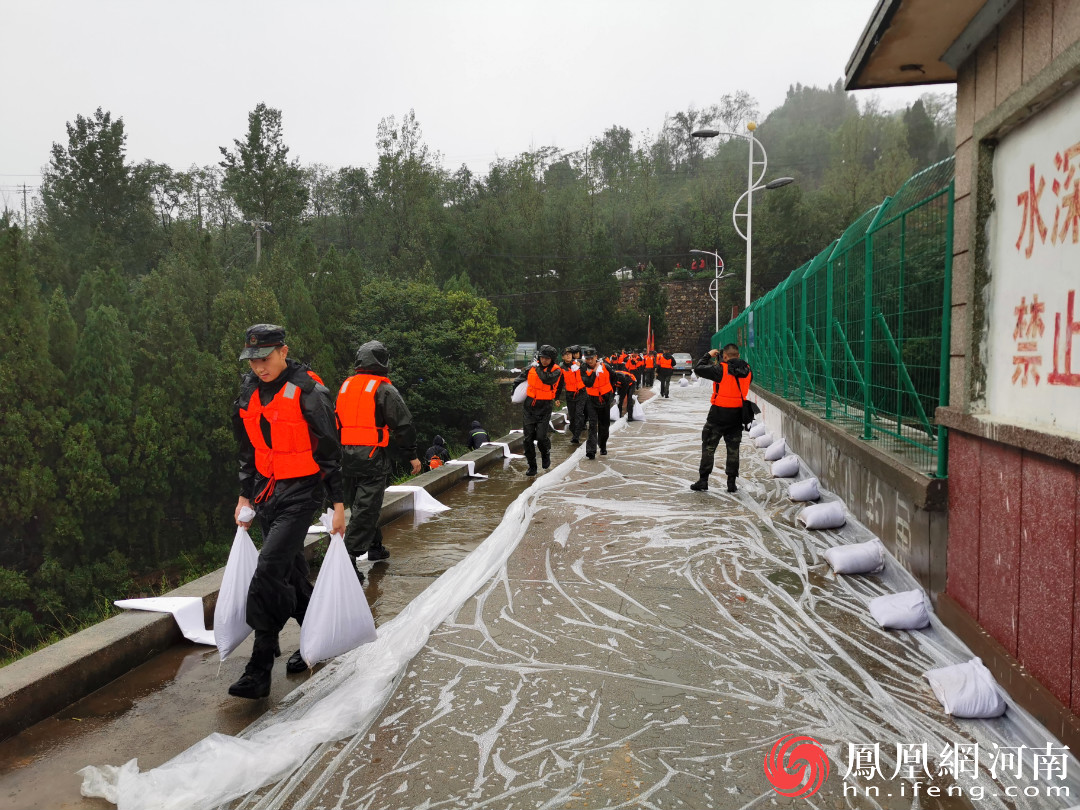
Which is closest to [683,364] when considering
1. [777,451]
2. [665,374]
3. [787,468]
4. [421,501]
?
[665,374]

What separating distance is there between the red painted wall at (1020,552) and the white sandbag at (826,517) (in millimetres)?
2549

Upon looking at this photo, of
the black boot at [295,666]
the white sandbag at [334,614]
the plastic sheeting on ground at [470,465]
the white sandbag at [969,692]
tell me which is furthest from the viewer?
the plastic sheeting on ground at [470,465]

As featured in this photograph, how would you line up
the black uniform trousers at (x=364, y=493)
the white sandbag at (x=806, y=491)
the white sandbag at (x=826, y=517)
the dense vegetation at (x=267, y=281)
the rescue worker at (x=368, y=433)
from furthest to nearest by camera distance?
the dense vegetation at (x=267, y=281), the white sandbag at (x=806, y=491), the white sandbag at (x=826, y=517), the black uniform trousers at (x=364, y=493), the rescue worker at (x=368, y=433)

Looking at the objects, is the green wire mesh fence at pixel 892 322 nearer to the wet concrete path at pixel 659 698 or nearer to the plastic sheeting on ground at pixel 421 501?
the wet concrete path at pixel 659 698

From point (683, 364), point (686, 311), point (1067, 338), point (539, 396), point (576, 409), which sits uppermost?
point (686, 311)

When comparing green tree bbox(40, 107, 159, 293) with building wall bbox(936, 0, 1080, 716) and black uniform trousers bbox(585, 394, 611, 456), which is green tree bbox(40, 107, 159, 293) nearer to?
black uniform trousers bbox(585, 394, 611, 456)

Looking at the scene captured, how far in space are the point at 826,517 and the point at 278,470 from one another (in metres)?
4.76

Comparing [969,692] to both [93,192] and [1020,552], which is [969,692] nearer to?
[1020,552]

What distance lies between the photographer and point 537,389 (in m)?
11.1

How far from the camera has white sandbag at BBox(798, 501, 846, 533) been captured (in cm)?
707

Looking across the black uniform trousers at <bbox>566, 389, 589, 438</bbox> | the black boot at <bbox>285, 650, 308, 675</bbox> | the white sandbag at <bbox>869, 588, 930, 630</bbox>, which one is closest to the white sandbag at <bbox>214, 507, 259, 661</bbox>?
the black boot at <bbox>285, 650, 308, 675</bbox>

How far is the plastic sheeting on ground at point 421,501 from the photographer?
8719 millimetres

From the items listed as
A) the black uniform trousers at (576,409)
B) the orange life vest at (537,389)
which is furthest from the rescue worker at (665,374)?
the orange life vest at (537,389)

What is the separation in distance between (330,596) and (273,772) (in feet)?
3.21
